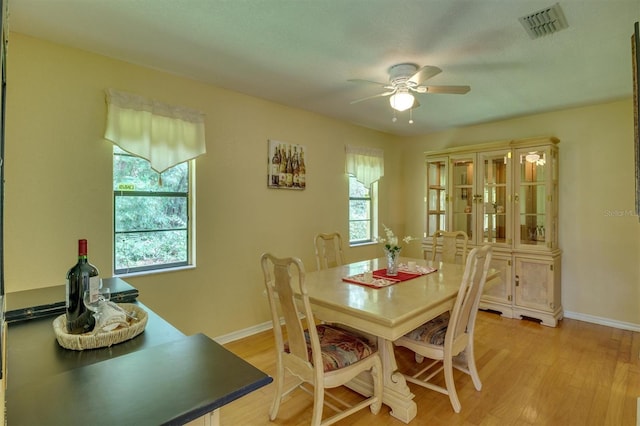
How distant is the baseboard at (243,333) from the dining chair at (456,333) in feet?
5.44

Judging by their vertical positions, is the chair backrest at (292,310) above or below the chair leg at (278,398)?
above

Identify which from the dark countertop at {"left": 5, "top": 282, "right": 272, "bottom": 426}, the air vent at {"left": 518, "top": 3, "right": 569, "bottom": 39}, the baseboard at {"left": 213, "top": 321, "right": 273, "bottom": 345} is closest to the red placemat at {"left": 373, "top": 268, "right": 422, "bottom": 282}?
the baseboard at {"left": 213, "top": 321, "right": 273, "bottom": 345}

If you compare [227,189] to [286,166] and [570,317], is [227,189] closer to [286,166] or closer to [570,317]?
[286,166]

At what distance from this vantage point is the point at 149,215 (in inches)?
108

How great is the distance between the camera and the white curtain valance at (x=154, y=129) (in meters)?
2.44

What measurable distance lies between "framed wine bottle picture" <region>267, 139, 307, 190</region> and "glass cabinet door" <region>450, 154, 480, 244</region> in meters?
2.02

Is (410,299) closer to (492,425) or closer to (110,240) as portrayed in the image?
(492,425)

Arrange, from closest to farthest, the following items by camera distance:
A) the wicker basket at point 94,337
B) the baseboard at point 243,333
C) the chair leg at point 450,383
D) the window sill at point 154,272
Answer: the wicker basket at point 94,337
the chair leg at point 450,383
the window sill at point 154,272
the baseboard at point 243,333

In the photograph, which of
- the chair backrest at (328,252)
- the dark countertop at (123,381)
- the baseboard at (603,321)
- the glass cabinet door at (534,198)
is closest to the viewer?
the dark countertop at (123,381)

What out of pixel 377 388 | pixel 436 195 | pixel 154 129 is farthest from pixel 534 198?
pixel 154 129

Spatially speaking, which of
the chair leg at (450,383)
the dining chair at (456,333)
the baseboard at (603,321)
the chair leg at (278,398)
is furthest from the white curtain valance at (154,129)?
the baseboard at (603,321)

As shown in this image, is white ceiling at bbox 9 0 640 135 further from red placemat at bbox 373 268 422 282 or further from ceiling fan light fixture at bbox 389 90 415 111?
red placemat at bbox 373 268 422 282

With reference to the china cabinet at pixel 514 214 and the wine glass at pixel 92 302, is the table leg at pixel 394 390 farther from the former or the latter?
the china cabinet at pixel 514 214

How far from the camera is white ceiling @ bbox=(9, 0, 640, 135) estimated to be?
6.01 feet
